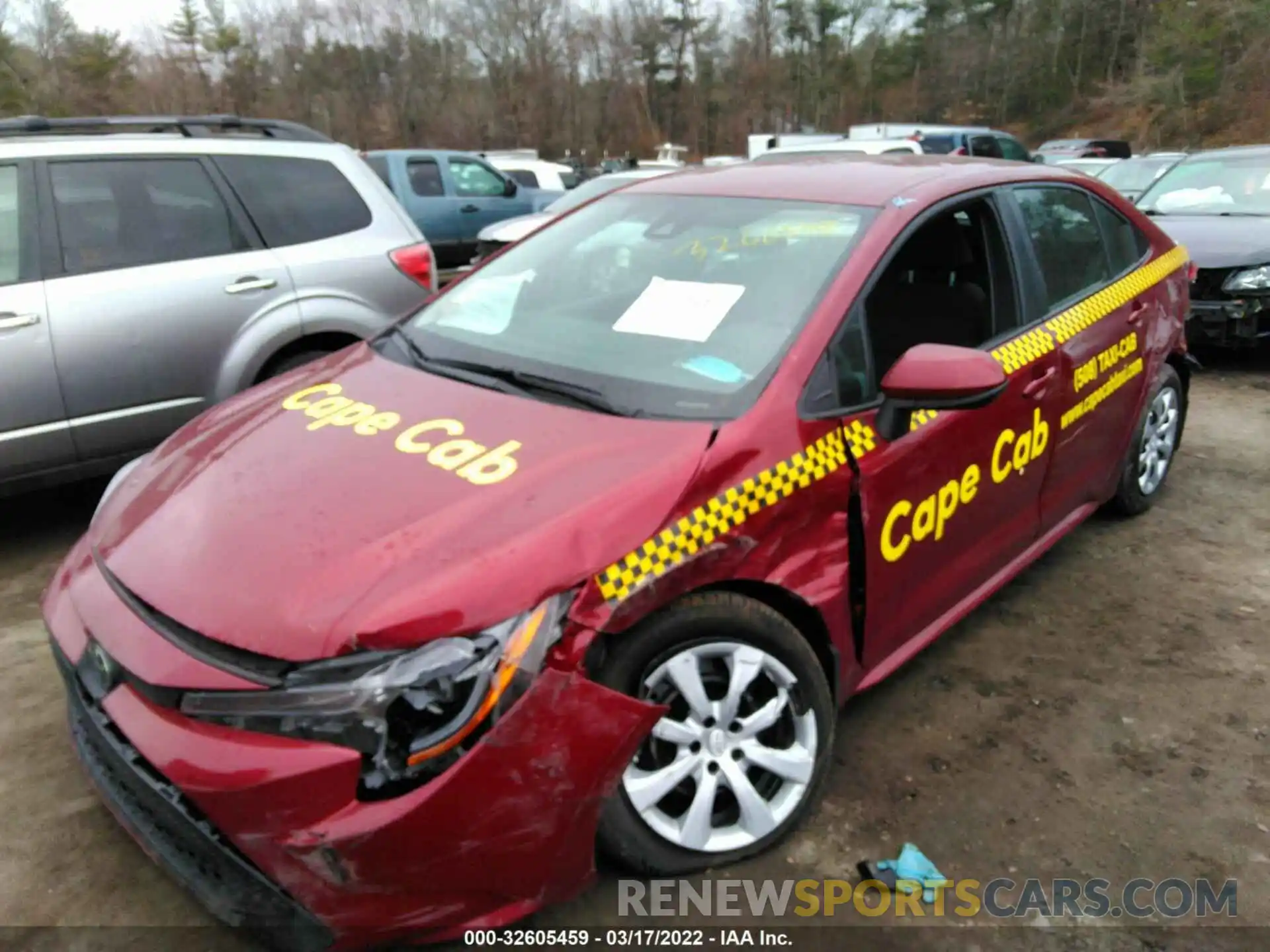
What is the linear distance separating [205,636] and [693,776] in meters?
1.09

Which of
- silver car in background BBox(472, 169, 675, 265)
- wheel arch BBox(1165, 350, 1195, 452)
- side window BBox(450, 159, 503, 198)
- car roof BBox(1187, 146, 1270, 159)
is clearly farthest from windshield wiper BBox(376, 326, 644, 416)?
side window BBox(450, 159, 503, 198)

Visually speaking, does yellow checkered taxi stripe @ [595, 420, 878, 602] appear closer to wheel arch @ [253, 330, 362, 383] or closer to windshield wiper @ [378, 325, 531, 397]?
windshield wiper @ [378, 325, 531, 397]

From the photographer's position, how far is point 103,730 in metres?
1.96

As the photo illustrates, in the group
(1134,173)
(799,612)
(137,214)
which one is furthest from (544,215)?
(1134,173)

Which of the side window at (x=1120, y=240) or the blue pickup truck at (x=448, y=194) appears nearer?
the side window at (x=1120, y=240)

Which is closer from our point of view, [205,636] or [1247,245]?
[205,636]

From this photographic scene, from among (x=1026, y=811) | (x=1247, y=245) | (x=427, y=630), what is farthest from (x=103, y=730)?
(x=1247, y=245)

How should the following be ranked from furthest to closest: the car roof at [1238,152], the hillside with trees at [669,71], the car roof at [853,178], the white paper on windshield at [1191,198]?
1. the hillside with trees at [669,71]
2. the car roof at [1238,152]
3. the white paper on windshield at [1191,198]
4. the car roof at [853,178]

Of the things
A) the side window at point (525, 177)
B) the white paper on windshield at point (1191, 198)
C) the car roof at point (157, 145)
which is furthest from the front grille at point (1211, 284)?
the side window at point (525, 177)

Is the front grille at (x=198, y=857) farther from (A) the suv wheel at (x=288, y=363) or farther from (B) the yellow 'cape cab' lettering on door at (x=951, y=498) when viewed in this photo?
(A) the suv wheel at (x=288, y=363)

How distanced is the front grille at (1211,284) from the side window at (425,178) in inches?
356

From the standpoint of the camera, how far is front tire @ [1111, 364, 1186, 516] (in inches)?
158

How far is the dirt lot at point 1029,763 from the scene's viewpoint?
223 cm

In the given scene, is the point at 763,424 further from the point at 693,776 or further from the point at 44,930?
the point at 44,930
